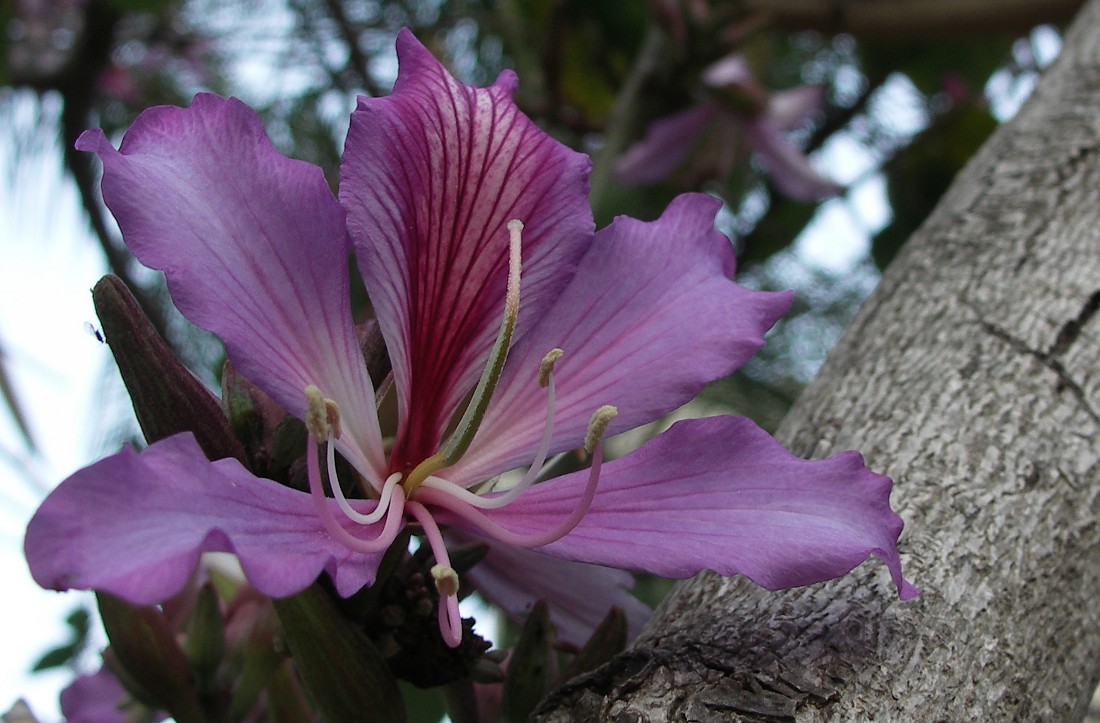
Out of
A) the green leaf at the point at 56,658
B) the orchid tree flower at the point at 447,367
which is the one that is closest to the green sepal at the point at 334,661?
the orchid tree flower at the point at 447,367

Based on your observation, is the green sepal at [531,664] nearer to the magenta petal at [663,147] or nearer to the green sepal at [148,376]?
the green sepal at [148,376]

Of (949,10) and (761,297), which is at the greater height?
(761,297)

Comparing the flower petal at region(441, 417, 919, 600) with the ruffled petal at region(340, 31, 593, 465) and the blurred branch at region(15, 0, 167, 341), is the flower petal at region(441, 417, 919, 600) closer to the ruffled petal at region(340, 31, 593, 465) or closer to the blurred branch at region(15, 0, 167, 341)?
the ruffled petal at region(340, 31, 593, 465)

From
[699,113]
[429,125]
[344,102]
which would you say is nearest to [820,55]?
[699,113]

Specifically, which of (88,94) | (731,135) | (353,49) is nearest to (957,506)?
(731,135)

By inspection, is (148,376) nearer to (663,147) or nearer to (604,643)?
(604,643)

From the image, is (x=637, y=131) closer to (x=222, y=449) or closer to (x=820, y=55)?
(x=820, y=55)
